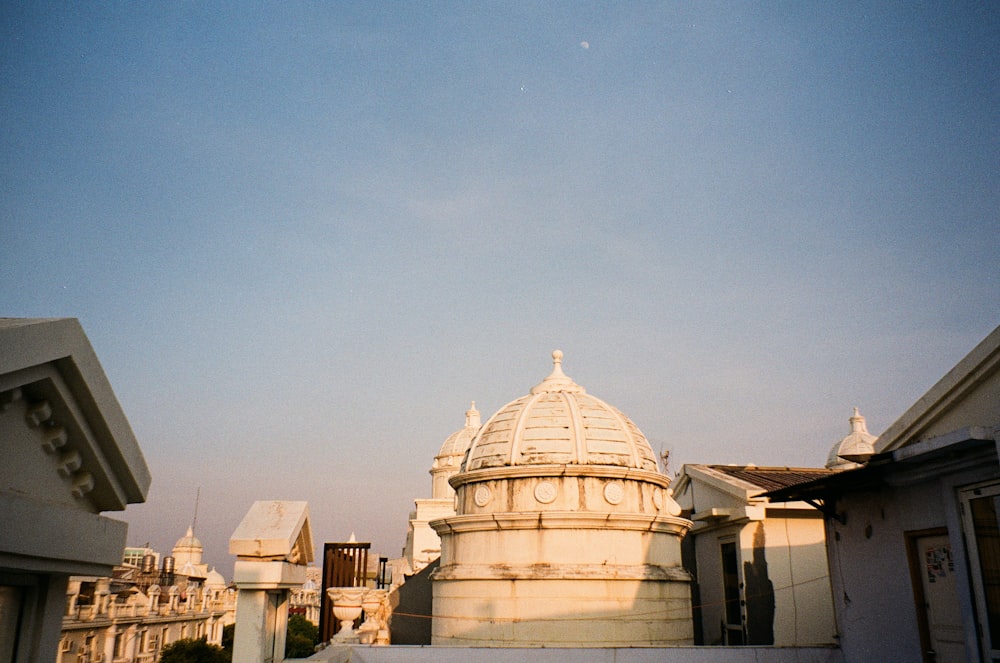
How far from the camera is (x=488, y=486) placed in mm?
20297

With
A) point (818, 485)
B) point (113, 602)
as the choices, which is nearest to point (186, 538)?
point (113, 602)

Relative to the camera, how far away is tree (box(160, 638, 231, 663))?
47725mm

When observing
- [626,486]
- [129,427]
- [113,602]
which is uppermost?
[626,486]

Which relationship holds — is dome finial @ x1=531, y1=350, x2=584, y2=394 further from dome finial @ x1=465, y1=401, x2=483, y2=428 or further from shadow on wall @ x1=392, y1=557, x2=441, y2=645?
dome finial @ x1=465, y1=401, x2=483, y2=428

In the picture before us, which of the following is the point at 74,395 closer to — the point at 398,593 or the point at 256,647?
the point at 256,647

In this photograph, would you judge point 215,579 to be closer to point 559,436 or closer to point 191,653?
point 191,653

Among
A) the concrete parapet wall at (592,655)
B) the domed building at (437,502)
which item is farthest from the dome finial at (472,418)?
the concrete parapet wall at (592,655)

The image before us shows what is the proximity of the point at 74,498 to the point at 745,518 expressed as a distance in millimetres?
17513

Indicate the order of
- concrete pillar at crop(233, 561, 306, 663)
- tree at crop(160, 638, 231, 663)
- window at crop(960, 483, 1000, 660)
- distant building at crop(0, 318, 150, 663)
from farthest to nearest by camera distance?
tree at crop(160, 638, 231, 663) → window at crop(960, 483, 1000, 660) → concrete pillar at crop(233, 561, 306, 663) → distant building at crop(0, 318, 150, 663)

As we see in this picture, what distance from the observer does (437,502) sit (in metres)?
43.9

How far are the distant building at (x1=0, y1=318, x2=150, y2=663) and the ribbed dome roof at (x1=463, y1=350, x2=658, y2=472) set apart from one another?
1573 centimetres

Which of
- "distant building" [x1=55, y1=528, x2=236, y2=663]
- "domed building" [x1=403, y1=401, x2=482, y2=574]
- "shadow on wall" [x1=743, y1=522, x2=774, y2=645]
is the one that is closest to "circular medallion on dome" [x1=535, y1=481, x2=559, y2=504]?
"shadow on wall" [x1=743, y1=522, x2=774, y2=645]

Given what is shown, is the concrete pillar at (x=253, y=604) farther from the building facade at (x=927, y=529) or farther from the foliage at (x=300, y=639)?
the foliage at (x=300, y=639)

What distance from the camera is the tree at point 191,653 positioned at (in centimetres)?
4772
